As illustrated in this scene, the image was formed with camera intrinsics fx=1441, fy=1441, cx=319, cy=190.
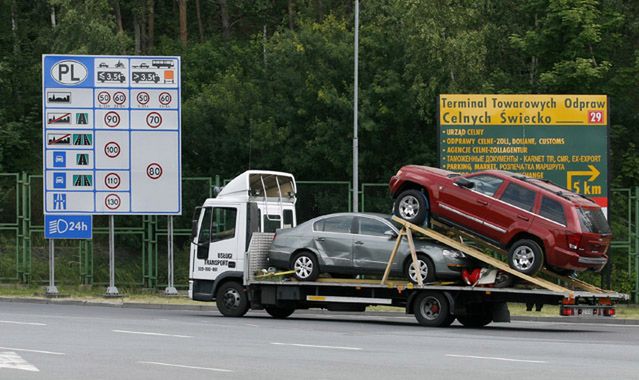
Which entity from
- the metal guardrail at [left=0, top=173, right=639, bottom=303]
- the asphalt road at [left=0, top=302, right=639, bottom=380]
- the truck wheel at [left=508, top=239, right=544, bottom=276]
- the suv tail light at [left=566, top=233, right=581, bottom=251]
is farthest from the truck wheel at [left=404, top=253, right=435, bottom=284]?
the metal guardrail at [left=0, top=173, right=639, bottom=303]

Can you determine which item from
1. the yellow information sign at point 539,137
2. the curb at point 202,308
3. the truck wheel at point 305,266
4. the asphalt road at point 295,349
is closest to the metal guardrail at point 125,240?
the curb at point 202,308

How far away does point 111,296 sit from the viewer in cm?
3659

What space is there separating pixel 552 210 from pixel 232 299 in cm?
723

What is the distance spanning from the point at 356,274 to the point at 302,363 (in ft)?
32.9

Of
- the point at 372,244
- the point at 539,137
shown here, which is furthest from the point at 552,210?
the point at 539,137

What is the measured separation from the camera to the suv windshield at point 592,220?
2561cm

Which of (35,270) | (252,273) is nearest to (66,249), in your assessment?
(35,270)

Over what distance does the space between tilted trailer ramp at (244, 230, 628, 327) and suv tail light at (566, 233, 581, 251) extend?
2.49 ft

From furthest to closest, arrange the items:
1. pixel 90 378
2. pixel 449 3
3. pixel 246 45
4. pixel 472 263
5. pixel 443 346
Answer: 1. pixel 246 45
2. pixel 449 3
3. pixel 472 263
4. pixel 443 346
5. pixel 90 378

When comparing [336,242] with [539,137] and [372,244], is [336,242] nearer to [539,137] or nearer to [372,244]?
[372,244]

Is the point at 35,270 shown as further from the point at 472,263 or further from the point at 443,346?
the point at 443,346

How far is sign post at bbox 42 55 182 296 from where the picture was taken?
3650 cm

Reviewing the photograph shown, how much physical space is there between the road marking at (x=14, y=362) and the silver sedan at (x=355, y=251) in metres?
9.87

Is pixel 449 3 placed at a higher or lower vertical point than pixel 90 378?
higher
